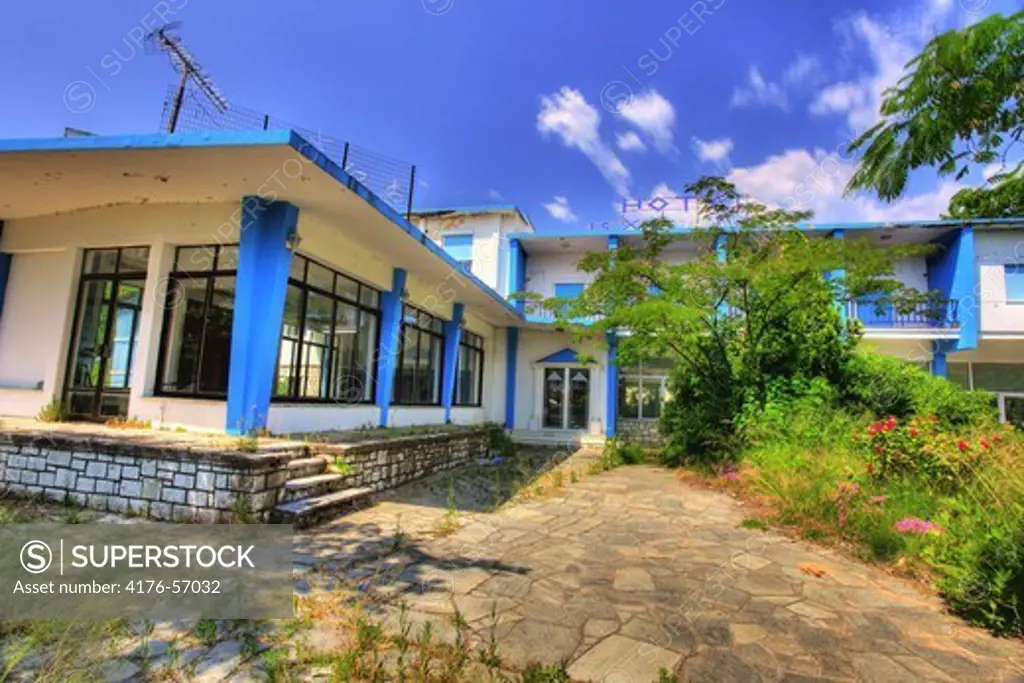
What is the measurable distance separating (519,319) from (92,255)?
9852mm

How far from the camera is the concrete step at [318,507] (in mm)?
4672

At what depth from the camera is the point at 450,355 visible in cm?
1248

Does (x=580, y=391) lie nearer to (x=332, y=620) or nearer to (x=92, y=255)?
(x=92, y=255)

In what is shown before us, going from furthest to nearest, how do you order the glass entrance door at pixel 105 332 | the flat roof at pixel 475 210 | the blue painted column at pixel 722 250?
the flat roof at pixel 475 210, the blue painted column at pixel 722 250, the glass entrance door at pixel 105 332

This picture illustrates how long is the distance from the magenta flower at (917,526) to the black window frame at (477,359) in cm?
1037

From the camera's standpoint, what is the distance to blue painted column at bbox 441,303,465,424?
12.4 metres

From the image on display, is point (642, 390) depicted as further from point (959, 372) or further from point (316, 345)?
point (316, 345)

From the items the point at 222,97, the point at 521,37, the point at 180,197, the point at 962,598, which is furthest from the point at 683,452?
the point at 222,97

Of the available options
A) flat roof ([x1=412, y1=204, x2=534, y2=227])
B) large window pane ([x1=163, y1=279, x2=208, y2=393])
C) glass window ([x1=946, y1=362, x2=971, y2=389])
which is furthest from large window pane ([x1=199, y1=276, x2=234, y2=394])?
glass window ([x1=946, y1=362, x2=971, y2=389])

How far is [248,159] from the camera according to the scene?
544cm

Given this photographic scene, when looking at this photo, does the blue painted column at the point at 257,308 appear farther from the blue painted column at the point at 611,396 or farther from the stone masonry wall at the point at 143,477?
the blue painted column at the point at 611,396

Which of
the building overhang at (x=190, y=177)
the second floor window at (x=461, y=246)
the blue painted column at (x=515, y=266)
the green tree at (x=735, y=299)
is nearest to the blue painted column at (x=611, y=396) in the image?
the blue painted column at (x=515, y=266)

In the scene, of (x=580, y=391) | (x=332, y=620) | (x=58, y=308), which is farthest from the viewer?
(x=580, y=391)

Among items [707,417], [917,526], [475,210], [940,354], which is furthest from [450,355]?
[940,354]
